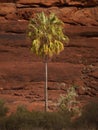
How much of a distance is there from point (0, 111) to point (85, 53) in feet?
65.7

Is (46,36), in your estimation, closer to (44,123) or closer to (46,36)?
(46,36)

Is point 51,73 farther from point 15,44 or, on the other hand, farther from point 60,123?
point 60,123

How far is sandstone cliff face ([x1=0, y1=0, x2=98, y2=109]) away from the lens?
130 ft

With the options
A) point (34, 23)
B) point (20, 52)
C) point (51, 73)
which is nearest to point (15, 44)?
point (20, 52)

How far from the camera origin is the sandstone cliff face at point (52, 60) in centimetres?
3956

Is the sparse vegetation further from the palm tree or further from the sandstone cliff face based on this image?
the sandstone cliff face

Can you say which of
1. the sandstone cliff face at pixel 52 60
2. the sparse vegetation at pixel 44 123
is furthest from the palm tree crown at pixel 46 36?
the sparse vegetation at pixel 44 123

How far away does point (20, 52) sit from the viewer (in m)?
45.3

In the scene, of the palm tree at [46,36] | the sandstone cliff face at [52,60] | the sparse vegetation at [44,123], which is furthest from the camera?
the sandstone cliff face at [52,60]

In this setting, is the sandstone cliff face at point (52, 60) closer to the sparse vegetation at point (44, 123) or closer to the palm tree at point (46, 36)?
the palm tree at point (46, 36)

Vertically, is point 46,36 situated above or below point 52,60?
above

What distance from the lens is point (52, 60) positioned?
4416cm

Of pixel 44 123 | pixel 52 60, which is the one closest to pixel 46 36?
pixel 44 123

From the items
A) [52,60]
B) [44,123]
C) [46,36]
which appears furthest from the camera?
[52,60]
